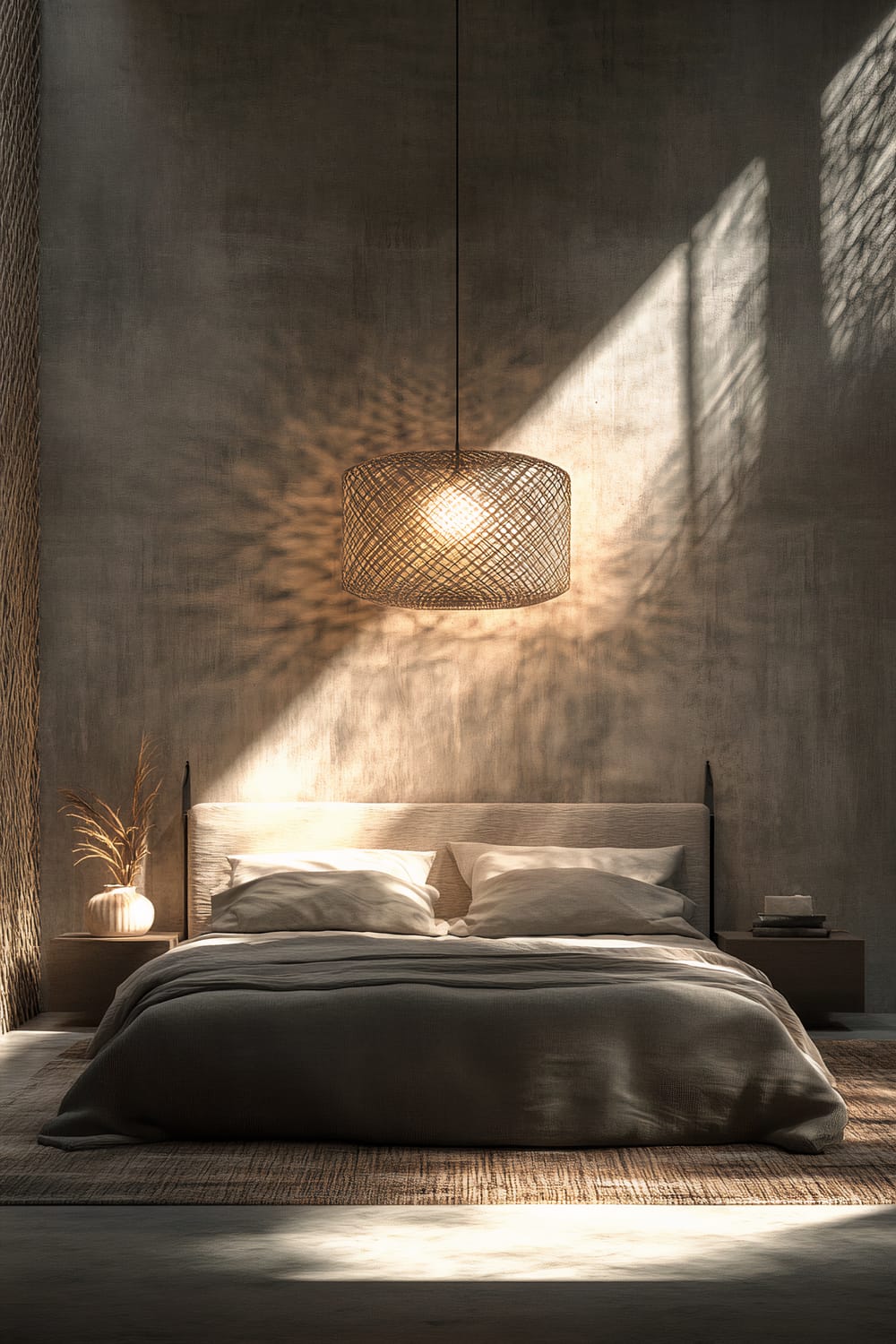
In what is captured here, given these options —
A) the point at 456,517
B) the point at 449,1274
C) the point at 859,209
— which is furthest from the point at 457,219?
the point at 449,1274

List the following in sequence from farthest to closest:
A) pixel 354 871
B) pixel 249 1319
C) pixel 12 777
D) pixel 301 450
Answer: pixel 301 450, pixel 12 777, pixel 354 871, pixel 249 1319

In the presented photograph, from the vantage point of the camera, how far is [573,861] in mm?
4992

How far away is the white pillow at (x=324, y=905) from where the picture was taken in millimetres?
4578

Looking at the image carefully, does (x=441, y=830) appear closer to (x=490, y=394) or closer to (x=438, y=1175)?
(x=490, y=394)

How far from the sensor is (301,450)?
548 cm

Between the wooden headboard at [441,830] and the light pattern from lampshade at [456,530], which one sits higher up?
the light pattern from lampshade at [456,530]

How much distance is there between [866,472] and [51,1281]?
4.43 m

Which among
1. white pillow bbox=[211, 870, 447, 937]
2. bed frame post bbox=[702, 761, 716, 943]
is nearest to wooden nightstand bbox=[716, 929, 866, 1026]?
bed frame post bbox=[702, 761, 716, 943]

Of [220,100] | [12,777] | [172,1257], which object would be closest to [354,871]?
[12,777]

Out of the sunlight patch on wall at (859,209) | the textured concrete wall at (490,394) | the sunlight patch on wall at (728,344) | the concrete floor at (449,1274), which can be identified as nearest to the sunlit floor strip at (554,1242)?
the concrete floor at (449,1274)

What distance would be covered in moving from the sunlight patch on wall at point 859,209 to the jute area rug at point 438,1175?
3465mm

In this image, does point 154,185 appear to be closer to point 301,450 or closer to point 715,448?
point 301,450

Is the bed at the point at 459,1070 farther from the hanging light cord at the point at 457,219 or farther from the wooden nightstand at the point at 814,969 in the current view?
the hanging light cord at the point at 457,219

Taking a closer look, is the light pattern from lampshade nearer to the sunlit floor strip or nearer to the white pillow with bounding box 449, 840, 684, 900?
the white pillow with bounding box 449, 840, 684, 900
